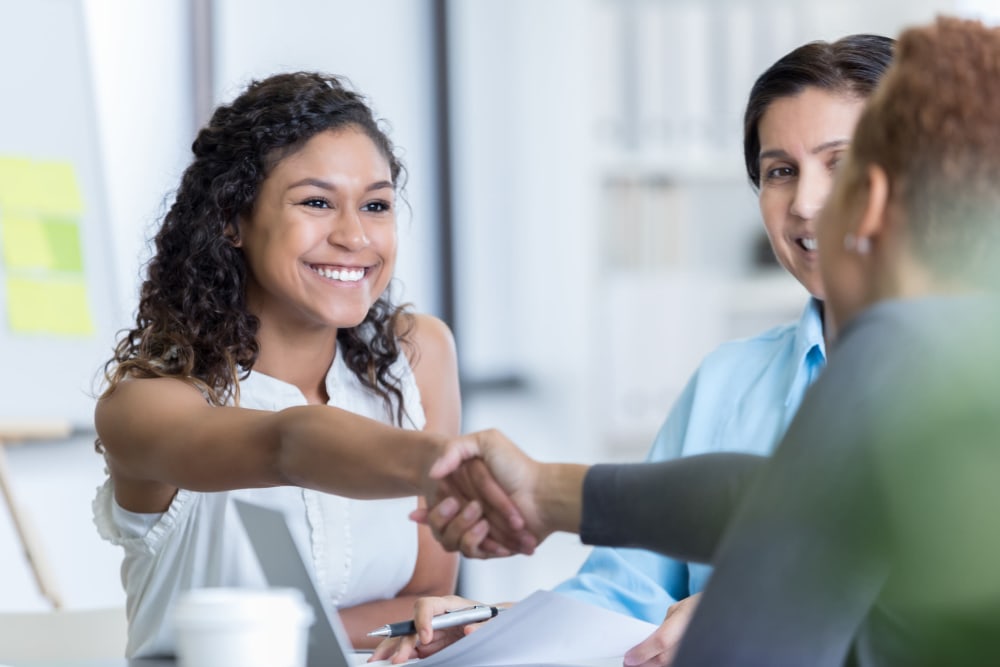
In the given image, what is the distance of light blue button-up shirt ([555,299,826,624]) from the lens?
1.39 metres

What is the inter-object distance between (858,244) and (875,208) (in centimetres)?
2

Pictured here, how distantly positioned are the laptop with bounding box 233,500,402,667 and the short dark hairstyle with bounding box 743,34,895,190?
90cm

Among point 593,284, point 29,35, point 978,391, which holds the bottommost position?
point 593,284

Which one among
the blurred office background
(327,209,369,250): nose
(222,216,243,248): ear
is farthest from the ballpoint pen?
the blurred office background

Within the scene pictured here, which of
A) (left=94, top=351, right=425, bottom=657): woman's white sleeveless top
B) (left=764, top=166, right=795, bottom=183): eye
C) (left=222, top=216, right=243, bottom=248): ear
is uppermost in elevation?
(left=764, top=166, right=795, bottom=183): eye

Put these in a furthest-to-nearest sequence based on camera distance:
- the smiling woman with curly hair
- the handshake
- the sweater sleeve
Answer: the smiling woman with curly hair → the handshake → the sweater sleeve

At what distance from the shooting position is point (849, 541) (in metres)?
0.57

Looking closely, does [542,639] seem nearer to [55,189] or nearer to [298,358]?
[298,358]

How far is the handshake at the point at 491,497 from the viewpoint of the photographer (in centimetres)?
93

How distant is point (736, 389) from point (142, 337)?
2.66 feet

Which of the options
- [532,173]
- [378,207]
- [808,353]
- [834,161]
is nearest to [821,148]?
[834,161]

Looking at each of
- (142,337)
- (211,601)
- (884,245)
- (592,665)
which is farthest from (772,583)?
(142,337)

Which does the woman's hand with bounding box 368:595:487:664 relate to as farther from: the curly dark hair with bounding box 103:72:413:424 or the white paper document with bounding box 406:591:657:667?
the curly dark hair with bounding box 103:72:413:424

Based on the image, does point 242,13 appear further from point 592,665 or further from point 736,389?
point 592,665
